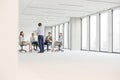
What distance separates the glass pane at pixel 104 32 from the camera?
13312mm

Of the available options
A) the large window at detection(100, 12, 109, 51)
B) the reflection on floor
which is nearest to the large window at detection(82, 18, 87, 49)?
the large window at detection(100, 12, 109, 51)

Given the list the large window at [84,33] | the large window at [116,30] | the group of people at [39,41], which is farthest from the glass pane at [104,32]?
the group of people at [39,41]

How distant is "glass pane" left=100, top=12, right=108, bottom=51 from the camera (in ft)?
43.7

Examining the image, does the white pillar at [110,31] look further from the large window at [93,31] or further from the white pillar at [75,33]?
the white pillar at [75,33]

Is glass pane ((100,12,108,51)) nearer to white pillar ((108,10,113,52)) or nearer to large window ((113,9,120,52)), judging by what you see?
white pillar ((108,10,113,52))

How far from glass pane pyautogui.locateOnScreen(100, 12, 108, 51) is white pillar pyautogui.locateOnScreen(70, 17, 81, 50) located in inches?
130

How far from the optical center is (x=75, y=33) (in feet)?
55.3

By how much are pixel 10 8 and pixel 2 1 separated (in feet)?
0.35

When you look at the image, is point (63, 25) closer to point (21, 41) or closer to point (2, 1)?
point (21, 41)

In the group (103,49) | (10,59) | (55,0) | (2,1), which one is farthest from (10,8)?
(103,49)

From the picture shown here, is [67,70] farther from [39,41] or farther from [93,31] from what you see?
[93,31]

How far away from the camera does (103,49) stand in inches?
541

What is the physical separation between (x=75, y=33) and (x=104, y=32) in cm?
365

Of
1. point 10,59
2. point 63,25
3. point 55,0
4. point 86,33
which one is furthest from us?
point 63,25
